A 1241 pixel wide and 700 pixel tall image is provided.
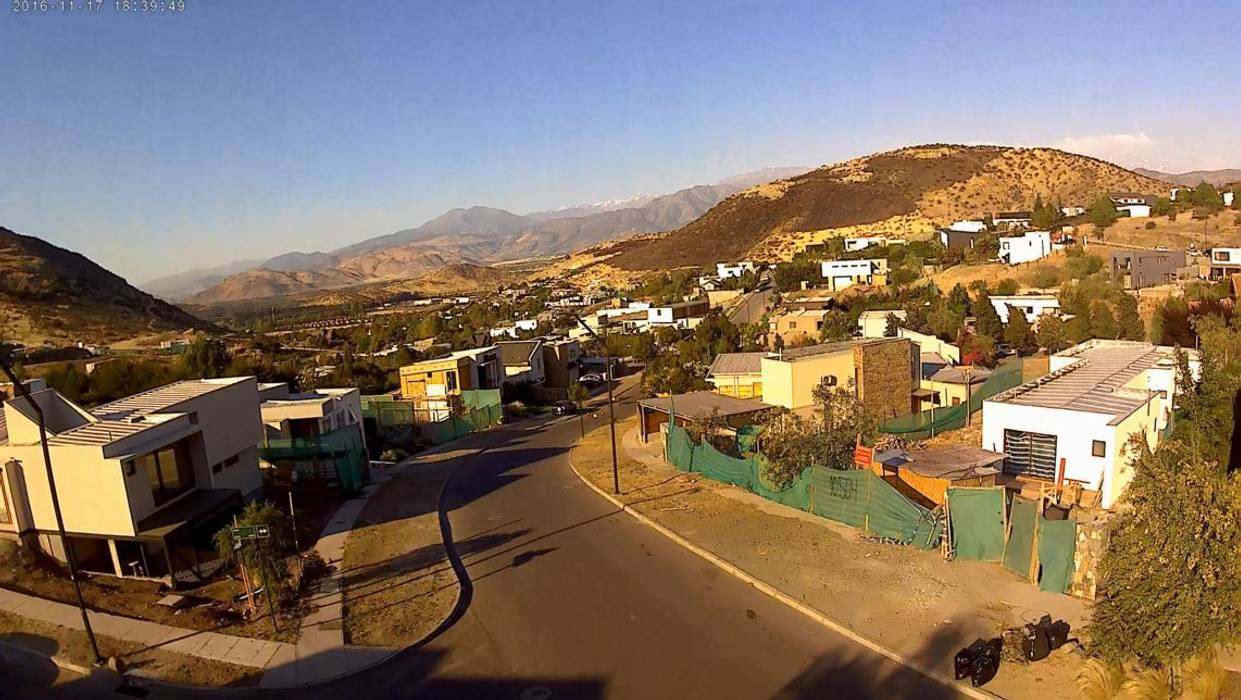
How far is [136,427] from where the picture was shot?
18.3 metres

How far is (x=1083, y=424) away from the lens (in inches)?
794

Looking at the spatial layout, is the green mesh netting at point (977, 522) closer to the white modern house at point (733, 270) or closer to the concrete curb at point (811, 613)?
the concrete curb at point (811, 613)

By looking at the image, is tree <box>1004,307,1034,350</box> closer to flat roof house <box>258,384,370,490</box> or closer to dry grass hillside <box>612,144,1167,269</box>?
flat roof house <box>258,384,370,490</box>

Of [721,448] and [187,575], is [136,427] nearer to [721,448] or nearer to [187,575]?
[187,575]

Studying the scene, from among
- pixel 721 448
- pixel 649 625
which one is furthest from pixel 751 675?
pixel 721 448

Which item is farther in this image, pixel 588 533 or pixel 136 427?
pixel 588 533

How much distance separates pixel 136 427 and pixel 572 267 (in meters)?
157

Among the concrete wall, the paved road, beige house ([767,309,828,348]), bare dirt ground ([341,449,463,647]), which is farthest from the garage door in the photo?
beige house ([767,309,828,348])

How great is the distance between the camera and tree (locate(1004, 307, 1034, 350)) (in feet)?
163

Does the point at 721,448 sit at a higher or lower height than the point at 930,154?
lower

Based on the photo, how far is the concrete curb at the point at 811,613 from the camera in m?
11.7

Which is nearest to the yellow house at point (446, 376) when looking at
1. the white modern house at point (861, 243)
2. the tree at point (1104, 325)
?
the tree at point (1104, 325)

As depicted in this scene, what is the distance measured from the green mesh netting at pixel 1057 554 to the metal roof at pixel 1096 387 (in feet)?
22.2

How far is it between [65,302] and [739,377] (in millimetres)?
73012
